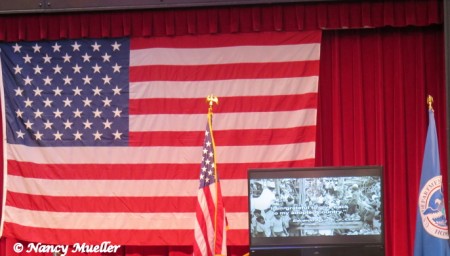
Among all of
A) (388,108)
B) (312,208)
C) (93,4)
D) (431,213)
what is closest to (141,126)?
(93,4)

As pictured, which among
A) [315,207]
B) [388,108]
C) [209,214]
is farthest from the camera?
[388,108]

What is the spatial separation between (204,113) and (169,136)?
38cm

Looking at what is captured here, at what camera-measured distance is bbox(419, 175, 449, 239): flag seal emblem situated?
4.88 metres

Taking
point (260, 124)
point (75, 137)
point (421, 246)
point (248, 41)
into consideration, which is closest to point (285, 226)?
point (421, 246)

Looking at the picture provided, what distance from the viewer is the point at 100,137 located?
630 cm

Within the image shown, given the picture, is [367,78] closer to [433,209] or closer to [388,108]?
[388,108]

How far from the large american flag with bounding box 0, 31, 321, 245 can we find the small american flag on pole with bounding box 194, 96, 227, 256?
1066mm

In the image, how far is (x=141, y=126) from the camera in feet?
20.5

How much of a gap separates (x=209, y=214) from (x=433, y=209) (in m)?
1.61

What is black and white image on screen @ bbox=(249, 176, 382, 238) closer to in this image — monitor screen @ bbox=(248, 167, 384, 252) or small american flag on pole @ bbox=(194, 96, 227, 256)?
monitor screen @ bbox=(248, 167, 384, 252)

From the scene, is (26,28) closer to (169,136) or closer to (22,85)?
(22,85)

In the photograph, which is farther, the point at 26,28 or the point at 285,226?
the point at 26,28

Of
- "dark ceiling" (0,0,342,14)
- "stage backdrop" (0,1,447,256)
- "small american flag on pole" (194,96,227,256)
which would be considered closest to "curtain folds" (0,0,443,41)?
"stage backdrop" (0,1,447,256)

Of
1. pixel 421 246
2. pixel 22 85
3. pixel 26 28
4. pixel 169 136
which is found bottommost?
pixel 421 246
